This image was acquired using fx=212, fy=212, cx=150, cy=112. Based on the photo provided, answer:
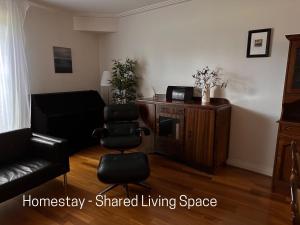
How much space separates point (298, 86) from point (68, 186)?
290cm

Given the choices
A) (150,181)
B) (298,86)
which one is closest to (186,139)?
(150,181)

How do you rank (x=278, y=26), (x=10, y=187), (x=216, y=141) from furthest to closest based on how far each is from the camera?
(x=216, y=141) → (x=278, y=26) → (x=10, y=187)

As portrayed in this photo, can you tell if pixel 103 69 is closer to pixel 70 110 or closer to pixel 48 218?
pixel 70 110

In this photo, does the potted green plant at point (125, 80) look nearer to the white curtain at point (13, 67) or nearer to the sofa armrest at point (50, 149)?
the white curtain at point (13, 67)

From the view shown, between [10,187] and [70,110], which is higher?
[70,110]

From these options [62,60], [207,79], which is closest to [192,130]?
[207,79]

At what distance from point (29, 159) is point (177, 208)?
179 cm

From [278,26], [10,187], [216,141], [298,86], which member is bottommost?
[10,187]

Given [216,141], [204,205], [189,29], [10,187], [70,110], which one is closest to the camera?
[10,187]

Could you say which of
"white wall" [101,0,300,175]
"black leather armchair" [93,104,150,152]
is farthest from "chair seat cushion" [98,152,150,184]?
"white wall" [101,0,300,175]

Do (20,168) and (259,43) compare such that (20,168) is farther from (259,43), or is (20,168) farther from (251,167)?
(259,43)

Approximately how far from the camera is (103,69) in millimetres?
4691

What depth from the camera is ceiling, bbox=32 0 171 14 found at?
11.2ft

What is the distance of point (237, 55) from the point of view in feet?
9.68
